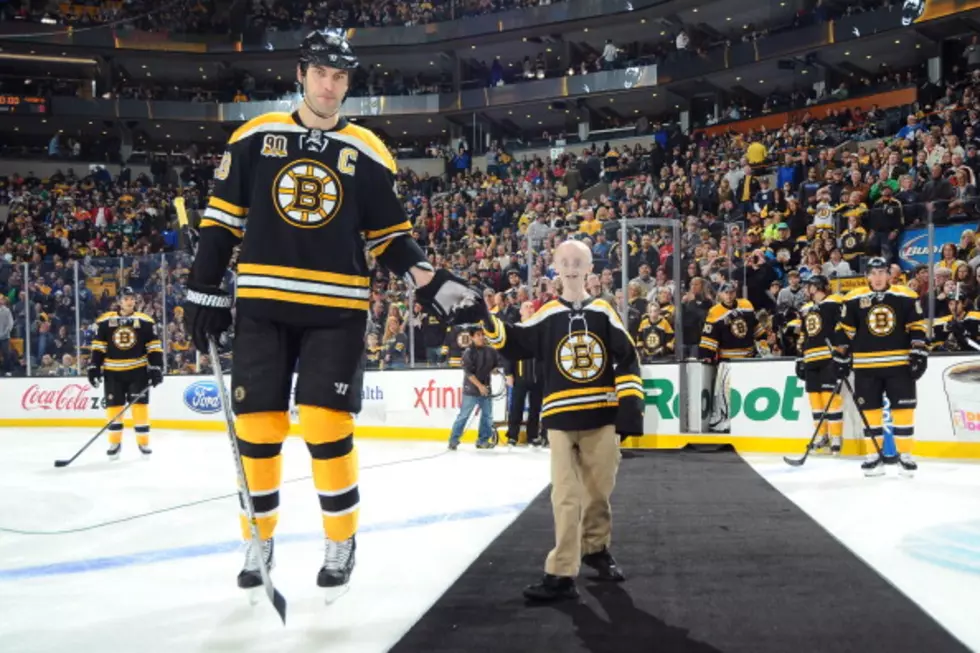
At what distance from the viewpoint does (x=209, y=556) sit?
4914 millimetres

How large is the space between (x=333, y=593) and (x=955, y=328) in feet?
27.4

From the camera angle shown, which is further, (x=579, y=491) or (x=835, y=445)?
(x=835, y=445)

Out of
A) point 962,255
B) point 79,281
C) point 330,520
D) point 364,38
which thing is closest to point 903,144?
point 962,255

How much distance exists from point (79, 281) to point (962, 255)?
39.7 ft

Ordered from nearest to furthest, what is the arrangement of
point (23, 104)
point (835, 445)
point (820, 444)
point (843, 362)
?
point (843, 362) < point (835, 445) < point (820, 444) < point (23, 104)

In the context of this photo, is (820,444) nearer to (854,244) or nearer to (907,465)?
(907,465)

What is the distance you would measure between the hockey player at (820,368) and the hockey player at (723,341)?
106 centimetres

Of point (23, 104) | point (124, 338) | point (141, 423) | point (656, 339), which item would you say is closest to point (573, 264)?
point (656, 339)

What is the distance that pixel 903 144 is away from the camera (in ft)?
51.1

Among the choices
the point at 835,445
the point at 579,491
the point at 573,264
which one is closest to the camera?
the point at 579,491

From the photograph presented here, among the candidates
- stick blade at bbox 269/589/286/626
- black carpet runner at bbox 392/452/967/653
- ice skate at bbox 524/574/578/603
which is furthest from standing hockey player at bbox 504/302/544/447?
stick blade at bbox 269/589/286/626

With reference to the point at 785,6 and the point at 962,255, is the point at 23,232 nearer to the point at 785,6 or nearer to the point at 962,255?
the point at 785,6

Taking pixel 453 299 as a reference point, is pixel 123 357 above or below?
below

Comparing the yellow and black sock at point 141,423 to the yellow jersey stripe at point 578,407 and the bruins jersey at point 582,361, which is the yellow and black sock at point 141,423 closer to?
the bruins jersey at point 582,361
